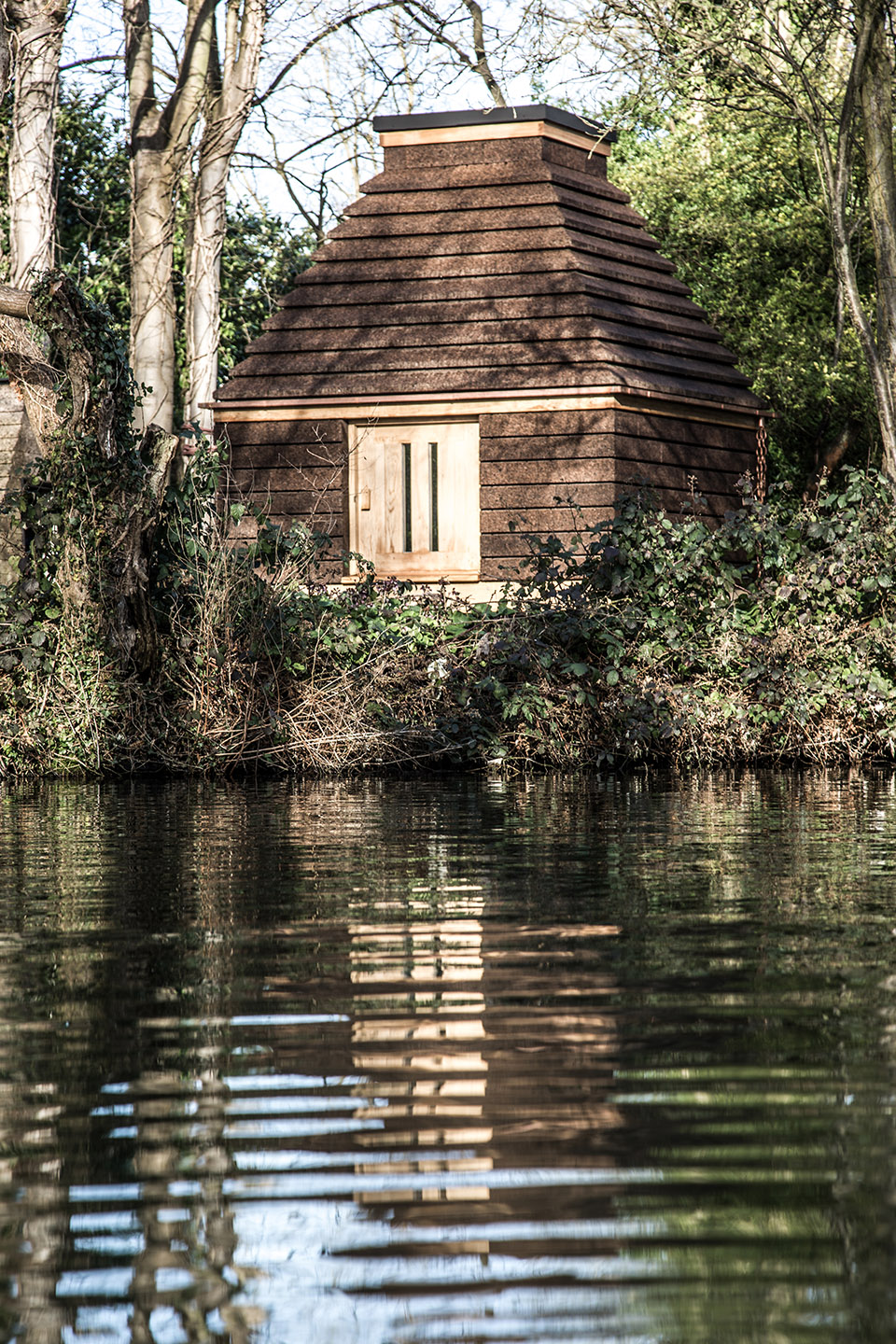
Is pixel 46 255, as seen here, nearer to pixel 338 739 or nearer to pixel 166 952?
pixel 338 739

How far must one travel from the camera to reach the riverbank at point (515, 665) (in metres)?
15.2

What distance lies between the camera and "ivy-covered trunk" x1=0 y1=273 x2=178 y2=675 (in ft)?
48.1

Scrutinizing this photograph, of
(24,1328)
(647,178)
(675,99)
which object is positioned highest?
(647,178)

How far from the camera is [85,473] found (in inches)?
587

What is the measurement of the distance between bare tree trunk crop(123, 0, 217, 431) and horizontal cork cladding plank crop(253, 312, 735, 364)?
3.48 metres

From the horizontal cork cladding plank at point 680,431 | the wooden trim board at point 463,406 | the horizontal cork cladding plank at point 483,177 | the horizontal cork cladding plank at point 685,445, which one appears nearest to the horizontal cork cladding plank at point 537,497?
the horizontal cork cladding plank at point 685,445

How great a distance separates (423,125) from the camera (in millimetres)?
22469

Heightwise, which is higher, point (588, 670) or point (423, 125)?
point (423, 125)

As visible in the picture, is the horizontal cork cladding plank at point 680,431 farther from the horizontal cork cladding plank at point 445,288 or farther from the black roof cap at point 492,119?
the black roof cap at point 492,119

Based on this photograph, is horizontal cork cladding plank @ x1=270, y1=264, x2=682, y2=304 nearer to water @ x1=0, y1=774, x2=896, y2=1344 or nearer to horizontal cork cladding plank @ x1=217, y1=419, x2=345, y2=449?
horizontal cork cladding plank @ x1=217, y1=419, x2=345, y2=449

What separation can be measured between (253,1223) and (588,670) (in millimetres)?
12475

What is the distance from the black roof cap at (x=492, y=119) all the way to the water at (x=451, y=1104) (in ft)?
52.0

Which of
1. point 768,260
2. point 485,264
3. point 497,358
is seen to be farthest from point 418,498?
point 768,260

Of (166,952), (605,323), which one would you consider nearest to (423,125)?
(605,323)
